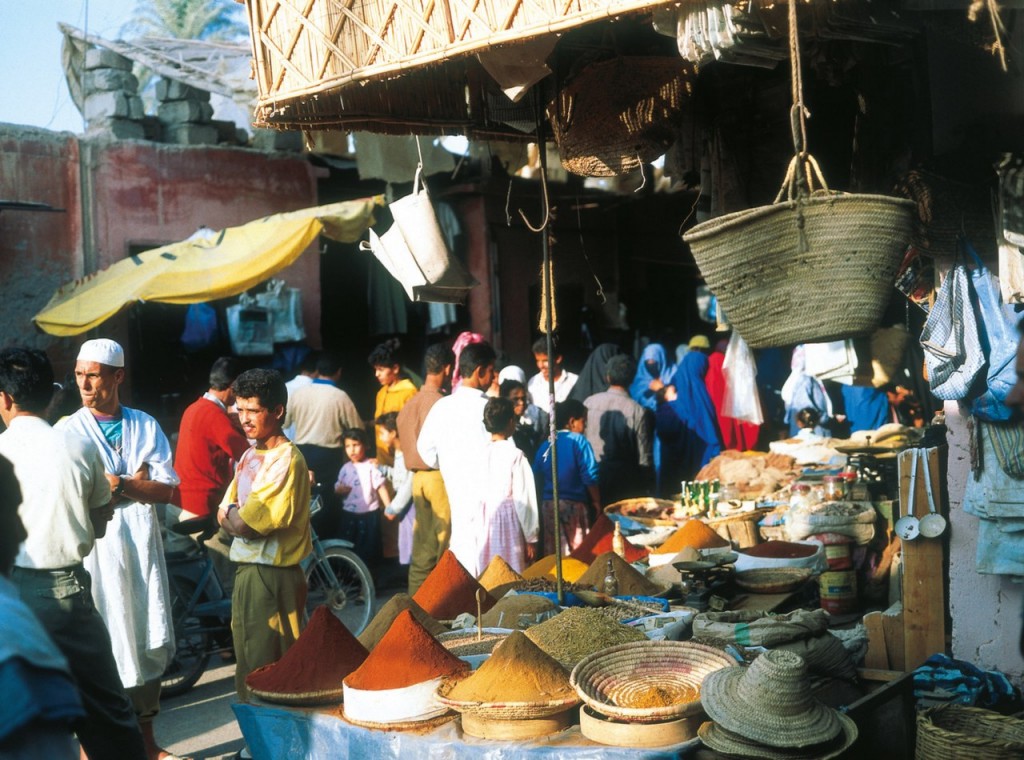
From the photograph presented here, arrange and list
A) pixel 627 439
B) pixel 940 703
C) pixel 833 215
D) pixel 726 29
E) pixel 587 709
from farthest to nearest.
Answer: pixel 627 439, pixel 940 703, pixel 587 709, pixel 726 29, pixel 833 215

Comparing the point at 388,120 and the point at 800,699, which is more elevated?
the point at 388,120

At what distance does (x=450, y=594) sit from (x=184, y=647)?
8.83 ft

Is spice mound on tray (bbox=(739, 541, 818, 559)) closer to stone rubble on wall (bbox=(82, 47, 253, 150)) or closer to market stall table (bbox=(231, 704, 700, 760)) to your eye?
market stall table (bbox=(231, 704, 700, 760))

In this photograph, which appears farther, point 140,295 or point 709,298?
point 709,298

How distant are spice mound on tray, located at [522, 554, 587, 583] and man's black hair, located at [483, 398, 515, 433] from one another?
834mm

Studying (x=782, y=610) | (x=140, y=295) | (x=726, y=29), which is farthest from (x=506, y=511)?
(x=140, y=295)

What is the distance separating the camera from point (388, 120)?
5152 mm

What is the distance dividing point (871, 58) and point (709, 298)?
8844 millimetres

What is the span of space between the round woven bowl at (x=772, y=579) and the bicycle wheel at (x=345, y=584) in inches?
135

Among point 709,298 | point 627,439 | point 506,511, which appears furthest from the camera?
point 709,298

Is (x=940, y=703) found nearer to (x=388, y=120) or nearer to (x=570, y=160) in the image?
(x=570, y=160)

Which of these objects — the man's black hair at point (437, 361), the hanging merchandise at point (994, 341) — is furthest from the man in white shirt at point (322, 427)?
the hanging merchandise at point (994, 341)

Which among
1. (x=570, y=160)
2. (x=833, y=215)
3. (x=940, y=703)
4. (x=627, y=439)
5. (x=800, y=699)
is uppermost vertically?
(x=570, y=160)

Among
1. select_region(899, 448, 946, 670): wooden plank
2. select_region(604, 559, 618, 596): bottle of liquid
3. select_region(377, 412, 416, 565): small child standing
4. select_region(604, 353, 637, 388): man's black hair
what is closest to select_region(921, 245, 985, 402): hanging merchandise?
select_region(899, 448, 946, 670): wooden plank
